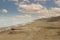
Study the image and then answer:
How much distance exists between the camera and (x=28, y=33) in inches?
143

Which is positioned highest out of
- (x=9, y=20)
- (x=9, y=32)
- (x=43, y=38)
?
(x=9, y=20)

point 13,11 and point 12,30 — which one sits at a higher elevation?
point 13,11

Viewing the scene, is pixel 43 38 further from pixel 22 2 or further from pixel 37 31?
pixel 22 2

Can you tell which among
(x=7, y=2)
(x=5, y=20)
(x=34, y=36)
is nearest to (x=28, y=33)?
(x=34, y=36)

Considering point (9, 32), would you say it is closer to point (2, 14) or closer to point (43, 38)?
point (2, 14)

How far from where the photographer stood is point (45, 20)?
3.80 metres

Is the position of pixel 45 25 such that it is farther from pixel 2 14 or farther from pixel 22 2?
pixel 2 14

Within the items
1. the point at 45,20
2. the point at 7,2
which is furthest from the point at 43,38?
the point at 7,2

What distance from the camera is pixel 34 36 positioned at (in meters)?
3.60

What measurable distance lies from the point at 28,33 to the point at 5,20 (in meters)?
0.70

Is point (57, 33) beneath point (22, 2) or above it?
beneath

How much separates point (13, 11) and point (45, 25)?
937 millimetres

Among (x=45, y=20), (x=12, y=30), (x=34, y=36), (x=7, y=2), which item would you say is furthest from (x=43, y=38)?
(x=7, y=2)

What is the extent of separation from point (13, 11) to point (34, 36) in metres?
0.87
